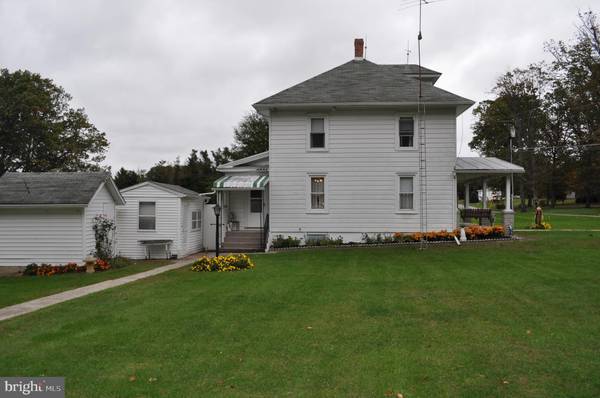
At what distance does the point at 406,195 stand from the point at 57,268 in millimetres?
14574

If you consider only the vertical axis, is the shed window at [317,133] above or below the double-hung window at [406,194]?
above

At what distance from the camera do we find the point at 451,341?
257 inches

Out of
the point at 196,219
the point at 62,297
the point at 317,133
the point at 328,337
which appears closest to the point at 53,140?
the point at 196,219

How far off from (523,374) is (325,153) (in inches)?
658

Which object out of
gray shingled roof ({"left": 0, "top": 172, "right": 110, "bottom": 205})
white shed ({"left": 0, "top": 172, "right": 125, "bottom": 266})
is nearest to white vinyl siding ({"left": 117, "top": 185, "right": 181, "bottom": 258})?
gray shingled roof ({"left": 0, "top": 172, "right": 110, "bottom": 205})

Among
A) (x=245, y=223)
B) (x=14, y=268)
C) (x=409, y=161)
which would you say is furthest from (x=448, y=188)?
(x=14, y=268)

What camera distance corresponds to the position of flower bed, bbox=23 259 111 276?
17.2 metres

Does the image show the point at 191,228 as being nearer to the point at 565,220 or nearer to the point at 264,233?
the point at 264,233

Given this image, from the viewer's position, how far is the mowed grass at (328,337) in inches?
201

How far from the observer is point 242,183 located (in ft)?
69.4

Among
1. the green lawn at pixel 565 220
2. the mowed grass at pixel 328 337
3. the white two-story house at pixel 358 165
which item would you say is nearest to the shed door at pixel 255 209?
the white two-story house at pixel 358 165

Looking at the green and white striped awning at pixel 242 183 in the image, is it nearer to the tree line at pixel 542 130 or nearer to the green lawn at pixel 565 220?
the green lawn at pixel 565 220

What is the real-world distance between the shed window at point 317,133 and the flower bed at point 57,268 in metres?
10.2

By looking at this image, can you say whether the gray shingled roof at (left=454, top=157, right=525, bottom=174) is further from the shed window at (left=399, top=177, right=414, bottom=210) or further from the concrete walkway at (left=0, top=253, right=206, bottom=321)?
the concrete walkway at (left=0, top=253, right=206, bottom=321)
